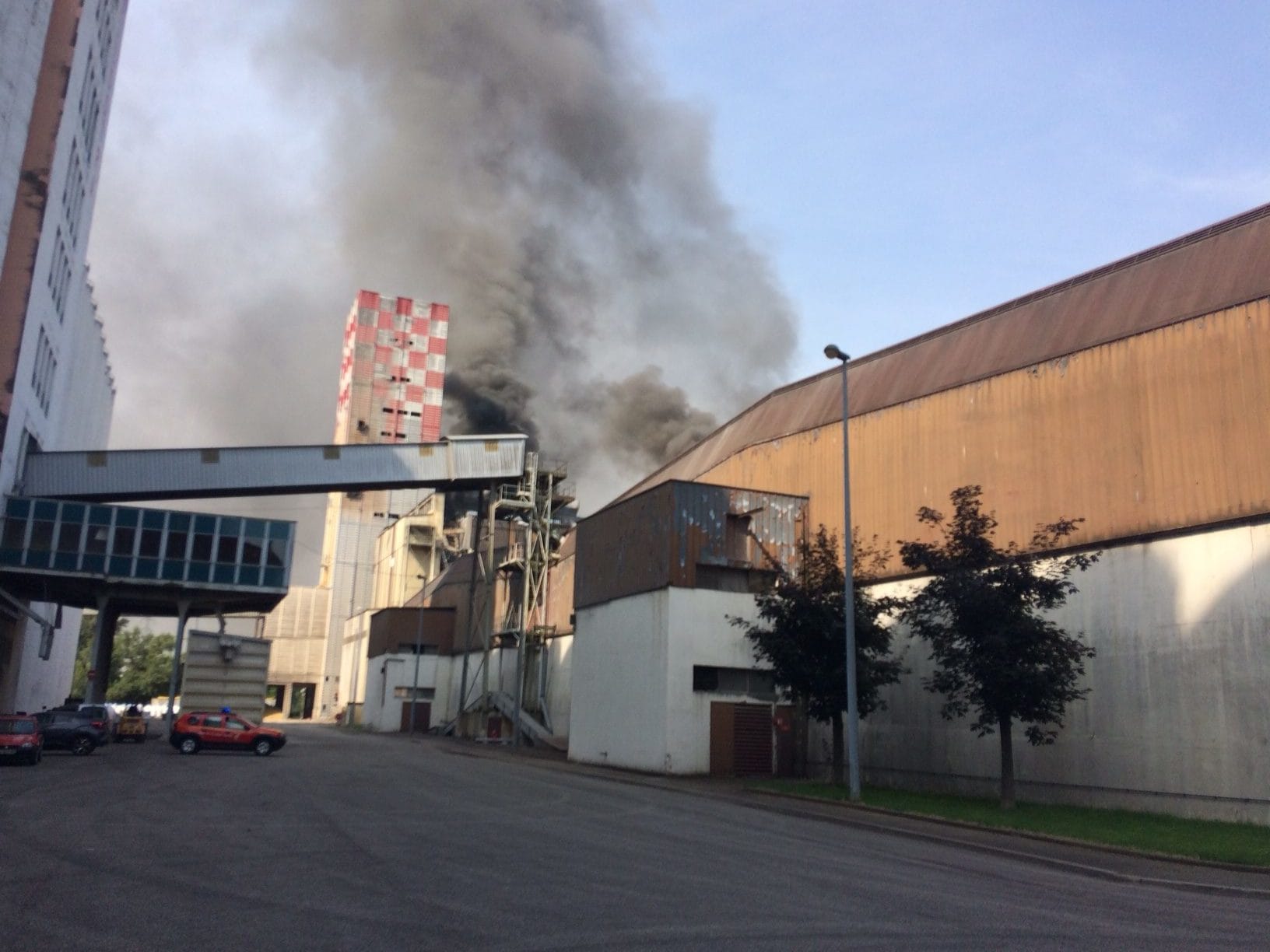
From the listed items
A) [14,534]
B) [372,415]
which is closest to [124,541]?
[14,534]

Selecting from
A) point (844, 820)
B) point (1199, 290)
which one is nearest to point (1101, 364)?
point (1199, 290)

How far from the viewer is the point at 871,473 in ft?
104

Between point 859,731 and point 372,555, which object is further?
point 372,555

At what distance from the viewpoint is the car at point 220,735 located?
33406mm

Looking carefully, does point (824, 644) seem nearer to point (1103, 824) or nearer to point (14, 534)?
A: point (1103, 824)

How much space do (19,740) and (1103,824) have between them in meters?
25.8

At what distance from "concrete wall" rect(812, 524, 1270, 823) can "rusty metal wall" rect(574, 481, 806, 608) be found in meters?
9.48

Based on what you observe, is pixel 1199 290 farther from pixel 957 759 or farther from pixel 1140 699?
pixel 957 759

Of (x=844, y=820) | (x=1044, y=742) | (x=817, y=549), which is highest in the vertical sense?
(x=817, y=549)

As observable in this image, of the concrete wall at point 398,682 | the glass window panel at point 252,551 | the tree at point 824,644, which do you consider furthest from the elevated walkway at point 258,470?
the tree at point 824,644

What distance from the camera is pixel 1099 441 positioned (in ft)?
80.3

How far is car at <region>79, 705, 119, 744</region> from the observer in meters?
34.0

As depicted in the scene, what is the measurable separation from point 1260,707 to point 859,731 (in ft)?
43.4

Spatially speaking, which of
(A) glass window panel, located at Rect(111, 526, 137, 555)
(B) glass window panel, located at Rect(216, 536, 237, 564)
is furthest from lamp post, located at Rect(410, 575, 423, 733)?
(A) glass window panel, located at Rect(111, 526, 137, 555)
